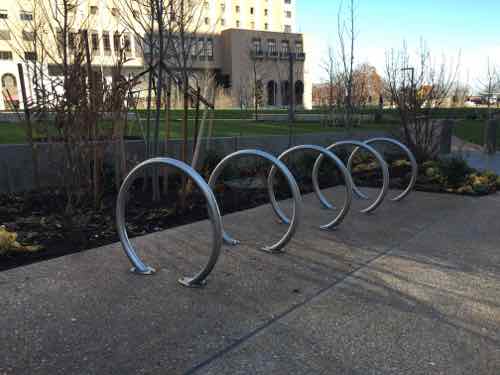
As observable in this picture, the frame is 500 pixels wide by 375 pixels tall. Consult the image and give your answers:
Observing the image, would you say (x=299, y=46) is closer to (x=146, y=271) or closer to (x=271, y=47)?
(x=271, y=47)

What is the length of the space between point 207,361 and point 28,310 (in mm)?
1367

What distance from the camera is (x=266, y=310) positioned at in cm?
292

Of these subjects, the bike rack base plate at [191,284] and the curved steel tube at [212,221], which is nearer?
the curved steel tube at [212,221]

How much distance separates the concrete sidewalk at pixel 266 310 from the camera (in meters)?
2.34

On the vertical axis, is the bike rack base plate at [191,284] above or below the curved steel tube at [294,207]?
below

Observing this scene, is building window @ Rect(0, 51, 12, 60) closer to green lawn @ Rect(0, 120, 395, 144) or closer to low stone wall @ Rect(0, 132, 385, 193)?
green lawn @ Rect(0, 120, 395, 144)

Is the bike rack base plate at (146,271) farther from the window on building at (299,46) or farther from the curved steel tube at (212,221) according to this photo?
the window on building at (299,46)

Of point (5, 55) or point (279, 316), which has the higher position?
point (5, 55)

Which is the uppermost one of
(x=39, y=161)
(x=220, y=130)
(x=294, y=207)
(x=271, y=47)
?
(x=271, y=47)

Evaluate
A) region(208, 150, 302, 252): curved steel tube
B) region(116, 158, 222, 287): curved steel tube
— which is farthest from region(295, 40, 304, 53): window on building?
region(116, 158, 222, 287): curved steel tube

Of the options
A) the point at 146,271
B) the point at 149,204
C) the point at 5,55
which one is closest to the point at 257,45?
the point at 5,55

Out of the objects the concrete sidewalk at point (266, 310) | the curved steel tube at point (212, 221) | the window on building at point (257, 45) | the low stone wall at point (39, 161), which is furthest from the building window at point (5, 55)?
the curved steel tube at point (212, 221)

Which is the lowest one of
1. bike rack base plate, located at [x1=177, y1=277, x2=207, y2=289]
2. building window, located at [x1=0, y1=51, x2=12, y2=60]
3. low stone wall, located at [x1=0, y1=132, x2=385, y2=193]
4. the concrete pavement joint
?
the concrete pavement joint

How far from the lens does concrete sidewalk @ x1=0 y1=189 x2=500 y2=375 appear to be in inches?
92.0
